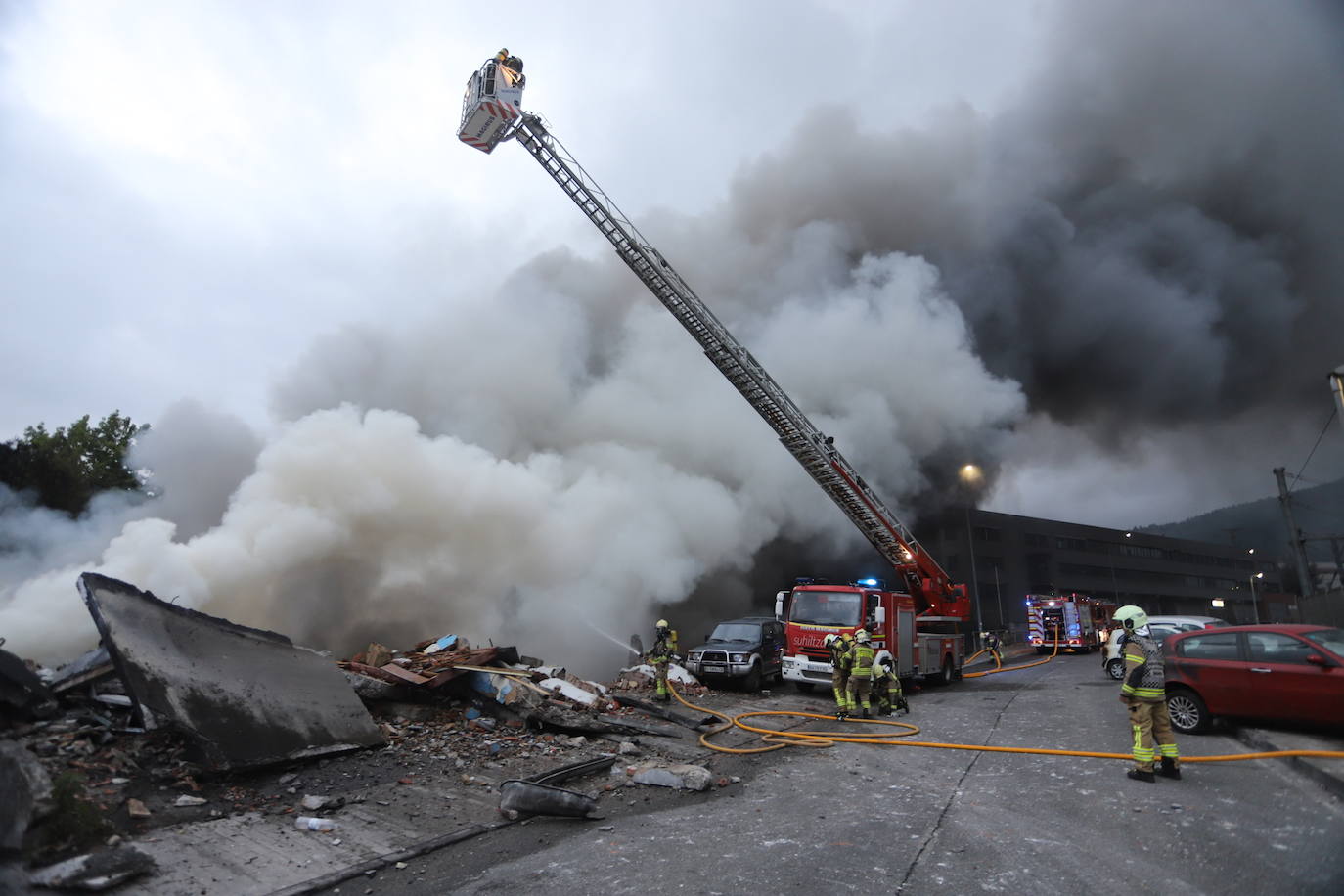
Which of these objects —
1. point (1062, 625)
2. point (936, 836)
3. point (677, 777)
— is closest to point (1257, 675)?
point (936, 836)

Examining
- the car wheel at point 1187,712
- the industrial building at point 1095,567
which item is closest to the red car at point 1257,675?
the car wheel at point 1187,712

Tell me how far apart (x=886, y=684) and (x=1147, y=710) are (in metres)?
5.07

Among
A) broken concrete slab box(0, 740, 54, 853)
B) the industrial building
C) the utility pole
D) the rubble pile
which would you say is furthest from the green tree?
the utility pole

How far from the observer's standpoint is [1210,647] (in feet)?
25.5

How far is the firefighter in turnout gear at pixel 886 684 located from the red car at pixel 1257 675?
3.41 m

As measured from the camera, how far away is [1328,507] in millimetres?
25250

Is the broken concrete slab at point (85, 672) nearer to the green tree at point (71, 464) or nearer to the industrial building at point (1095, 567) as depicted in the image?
the green tree at point (71, 464)

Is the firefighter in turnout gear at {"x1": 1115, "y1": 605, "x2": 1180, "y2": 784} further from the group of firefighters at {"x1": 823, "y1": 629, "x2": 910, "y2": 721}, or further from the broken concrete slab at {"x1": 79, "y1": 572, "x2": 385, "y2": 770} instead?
the broken concrete slab at {"x1": 79, "y1": 572, "x2": 385, "y2": 770}

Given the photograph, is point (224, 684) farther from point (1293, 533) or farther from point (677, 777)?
point (1293, 533)

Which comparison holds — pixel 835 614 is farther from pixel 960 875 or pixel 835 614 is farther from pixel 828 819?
pixel 960 875

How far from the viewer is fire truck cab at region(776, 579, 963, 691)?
40.1 ft

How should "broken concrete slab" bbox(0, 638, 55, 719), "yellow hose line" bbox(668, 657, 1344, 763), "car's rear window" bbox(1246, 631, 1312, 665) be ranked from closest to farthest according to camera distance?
"broken concrete slab" bbox(0, 638, 55, 719)
"yellow hose line" bbox(668, 657, 1344, 763)
"car's rear window" bbox(1246, 631, 1312, 665)

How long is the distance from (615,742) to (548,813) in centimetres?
256

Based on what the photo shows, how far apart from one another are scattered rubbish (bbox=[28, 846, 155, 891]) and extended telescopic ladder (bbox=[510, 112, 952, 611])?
1165 cm
